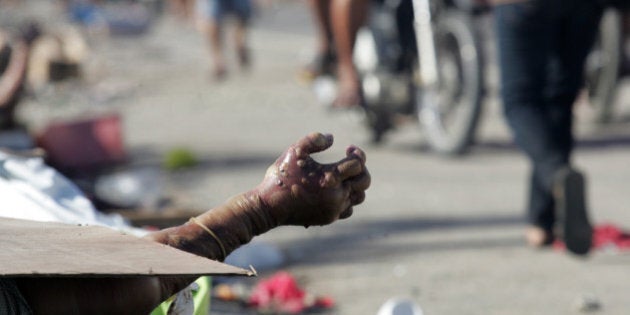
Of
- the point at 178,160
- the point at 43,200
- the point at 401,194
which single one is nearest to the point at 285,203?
the point at 43,200

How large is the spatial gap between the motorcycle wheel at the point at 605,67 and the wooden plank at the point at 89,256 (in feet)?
16.1

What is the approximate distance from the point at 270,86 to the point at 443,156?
4.38m

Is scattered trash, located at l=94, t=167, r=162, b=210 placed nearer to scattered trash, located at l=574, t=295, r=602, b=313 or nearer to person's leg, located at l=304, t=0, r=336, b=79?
person's leg, located at l=304, t=0, r=336, b=79

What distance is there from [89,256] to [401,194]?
388cm

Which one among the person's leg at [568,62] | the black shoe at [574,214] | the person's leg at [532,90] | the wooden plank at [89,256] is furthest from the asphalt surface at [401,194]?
the wooden plank at [89,256]

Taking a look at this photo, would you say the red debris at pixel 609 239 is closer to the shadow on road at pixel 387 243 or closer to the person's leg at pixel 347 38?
the shadow on road at pixel 387 243

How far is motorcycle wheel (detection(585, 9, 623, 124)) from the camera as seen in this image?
7180 millimetres

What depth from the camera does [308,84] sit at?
10.8 meters

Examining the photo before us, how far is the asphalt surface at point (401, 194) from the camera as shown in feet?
14.6

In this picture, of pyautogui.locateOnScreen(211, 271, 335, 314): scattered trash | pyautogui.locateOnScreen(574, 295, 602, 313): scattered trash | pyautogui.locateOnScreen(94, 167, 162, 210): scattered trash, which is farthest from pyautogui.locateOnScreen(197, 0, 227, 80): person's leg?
pyautogui.locateOnScreen(574, 295, 602, 313): scattered trash

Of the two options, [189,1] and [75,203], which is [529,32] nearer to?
[75,203]

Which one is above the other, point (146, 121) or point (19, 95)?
point (19, 95)

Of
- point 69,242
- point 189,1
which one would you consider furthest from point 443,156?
point 189,1

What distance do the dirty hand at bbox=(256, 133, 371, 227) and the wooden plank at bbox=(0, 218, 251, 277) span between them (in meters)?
→ 0.25
